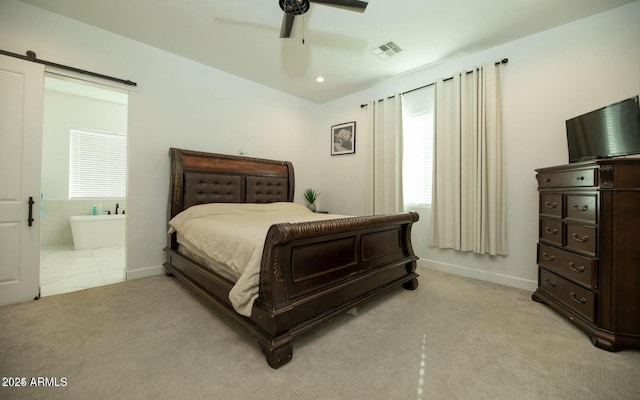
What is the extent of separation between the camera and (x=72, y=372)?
1.47 meters

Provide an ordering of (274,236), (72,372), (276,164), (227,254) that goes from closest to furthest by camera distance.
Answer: (72,372), (274,236), (227,254), (276,164)

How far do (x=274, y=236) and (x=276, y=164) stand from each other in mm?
2911

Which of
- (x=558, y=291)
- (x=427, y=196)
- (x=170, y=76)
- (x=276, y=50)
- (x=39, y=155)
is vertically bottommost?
(x=558, y=291)

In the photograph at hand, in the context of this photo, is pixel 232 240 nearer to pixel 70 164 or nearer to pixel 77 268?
pixel 77 268

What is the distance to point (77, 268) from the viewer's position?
3.54m

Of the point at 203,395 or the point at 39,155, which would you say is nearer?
the point at 203,395

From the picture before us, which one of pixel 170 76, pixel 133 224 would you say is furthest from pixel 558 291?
pixel 170 76

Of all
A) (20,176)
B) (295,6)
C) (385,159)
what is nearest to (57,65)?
(20,176)

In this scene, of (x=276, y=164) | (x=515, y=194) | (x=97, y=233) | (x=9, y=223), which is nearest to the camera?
(x=9, y=223)

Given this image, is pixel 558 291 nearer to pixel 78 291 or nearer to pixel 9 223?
pixel 78 291

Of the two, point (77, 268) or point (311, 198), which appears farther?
point (311, 198)

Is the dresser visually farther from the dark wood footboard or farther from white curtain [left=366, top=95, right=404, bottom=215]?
white curtain [left=366, top=95, right=404, bottom=215]

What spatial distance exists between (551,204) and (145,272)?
4587mm

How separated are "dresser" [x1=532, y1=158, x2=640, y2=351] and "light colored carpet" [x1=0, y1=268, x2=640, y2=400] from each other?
0.54 feet
